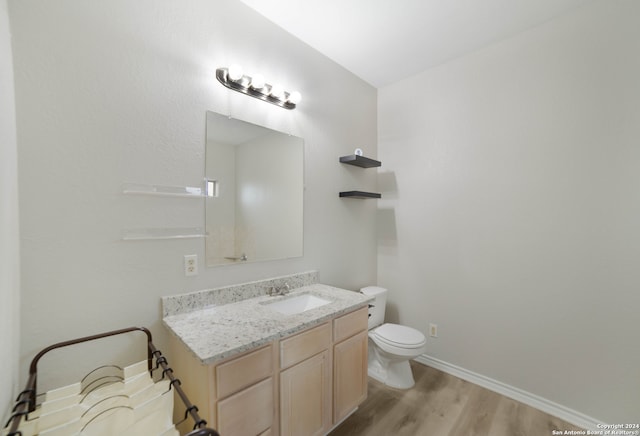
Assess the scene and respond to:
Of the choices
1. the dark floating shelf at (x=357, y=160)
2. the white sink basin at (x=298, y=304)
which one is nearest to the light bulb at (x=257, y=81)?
the dark floating shelf at (x=357, y=160)

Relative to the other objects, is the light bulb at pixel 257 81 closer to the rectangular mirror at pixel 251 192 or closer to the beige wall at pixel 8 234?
the rectangular mirror at pixel 251 192

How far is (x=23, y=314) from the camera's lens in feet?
3.55

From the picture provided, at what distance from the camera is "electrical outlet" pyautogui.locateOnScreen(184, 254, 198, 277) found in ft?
4.97

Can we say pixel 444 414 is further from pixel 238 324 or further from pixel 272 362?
pixel 238 324

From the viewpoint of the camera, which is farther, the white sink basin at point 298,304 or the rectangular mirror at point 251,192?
the white sink basin at point 298,304

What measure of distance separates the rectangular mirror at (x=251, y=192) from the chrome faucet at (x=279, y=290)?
0.22 meters

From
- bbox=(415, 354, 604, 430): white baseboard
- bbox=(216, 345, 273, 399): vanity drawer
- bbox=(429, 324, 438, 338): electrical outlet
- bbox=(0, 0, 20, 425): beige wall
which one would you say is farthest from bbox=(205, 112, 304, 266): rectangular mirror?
bbox=(415, 354, 604, 430): white baseboard

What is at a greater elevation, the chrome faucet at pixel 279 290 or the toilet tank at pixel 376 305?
the chrome faucet at pixel 279 290

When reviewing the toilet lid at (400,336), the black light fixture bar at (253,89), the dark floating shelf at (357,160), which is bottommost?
the toilet lid at (400,336)

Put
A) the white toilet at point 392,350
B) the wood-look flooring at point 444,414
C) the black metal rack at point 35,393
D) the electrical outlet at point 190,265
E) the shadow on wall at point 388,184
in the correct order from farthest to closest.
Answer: the shadow on wall at point 388,184 → the white toilet at point 392,350 → the wood-look flooring at point 444,414 → the electrical outlet at point 190,265 → the black metal rack at point 35,393

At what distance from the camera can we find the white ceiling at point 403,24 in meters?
1.79

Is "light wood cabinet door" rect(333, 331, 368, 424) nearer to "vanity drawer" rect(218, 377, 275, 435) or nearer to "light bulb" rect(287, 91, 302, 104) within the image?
"vanity drawer" rect(218, 377, 275, 435)

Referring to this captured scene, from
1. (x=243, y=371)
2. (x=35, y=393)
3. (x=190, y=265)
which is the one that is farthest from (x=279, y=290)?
(x=35, y=393)

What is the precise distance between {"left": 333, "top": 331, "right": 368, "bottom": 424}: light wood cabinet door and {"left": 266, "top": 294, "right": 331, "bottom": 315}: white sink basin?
322 mm
